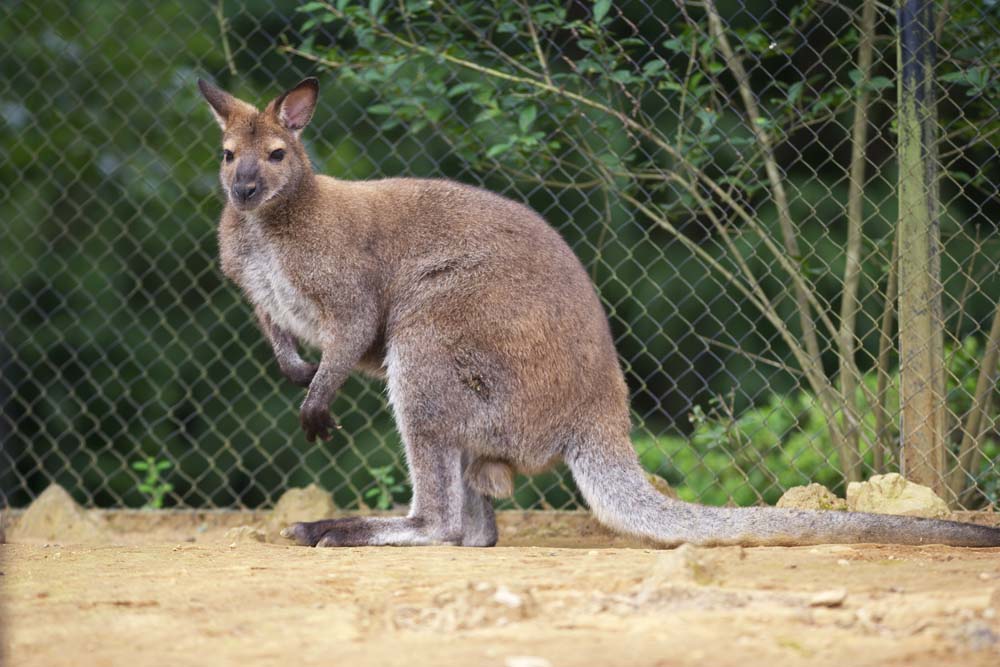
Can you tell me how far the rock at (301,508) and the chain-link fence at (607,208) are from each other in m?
0.38

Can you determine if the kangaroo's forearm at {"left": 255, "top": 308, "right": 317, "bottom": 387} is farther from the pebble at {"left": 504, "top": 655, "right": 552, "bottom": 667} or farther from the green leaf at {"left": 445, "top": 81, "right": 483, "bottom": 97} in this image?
the pebble at {"left": 504, "top": 655, "right": 552, "bottom": 667}

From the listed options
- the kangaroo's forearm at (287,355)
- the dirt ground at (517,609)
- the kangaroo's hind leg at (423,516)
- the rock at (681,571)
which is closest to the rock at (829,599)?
the dirt ground at (517,609)

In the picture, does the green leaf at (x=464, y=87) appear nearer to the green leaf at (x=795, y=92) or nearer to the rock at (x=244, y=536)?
the green leaf at (x=795, y=92)

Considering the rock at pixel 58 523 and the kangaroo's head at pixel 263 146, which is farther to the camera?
the rock at pixel 58 523

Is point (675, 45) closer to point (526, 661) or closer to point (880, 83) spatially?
point (880, 83)

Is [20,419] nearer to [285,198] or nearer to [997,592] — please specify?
[285,198]

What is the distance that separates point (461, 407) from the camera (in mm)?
4422

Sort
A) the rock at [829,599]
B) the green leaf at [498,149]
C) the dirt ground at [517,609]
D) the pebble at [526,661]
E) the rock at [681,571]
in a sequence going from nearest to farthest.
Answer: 1. the pebble at [526,661]
2. the dirt ground at [517,609]
3. the rock at [829,599]
4. the rock at [681,571]
5. the green leaf at [498,149]

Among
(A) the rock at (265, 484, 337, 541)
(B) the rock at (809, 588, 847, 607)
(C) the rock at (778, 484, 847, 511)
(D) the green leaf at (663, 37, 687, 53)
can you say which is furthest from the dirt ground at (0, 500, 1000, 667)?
(D) the green leaf at (663, 37, 687, 53)

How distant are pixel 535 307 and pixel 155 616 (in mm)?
2011

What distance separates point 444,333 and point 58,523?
2.41 meters

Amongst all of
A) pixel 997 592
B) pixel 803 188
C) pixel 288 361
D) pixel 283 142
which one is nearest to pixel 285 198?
pixel 283 142

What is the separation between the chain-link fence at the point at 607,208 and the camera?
521 centimetres

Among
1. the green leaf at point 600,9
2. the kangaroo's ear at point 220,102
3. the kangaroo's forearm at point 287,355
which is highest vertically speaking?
the green leaf at point 600,9
